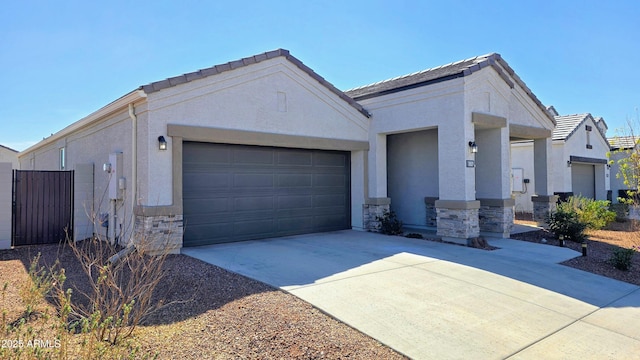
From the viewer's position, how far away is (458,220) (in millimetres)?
10109

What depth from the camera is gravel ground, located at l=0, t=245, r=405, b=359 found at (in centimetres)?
388

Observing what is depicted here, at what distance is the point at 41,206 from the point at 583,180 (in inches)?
965

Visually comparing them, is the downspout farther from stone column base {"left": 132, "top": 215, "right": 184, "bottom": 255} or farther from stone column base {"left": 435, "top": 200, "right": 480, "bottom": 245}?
stone column base {"left": 435, "top": 200, "right": 480, "bottom": 245}

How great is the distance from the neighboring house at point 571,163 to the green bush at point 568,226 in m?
6.14

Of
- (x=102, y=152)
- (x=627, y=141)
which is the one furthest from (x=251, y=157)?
(x=627, y=141)

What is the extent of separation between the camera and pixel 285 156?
1085cm

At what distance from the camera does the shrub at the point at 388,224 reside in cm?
1159

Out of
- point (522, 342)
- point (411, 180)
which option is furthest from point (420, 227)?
point (522, 342)

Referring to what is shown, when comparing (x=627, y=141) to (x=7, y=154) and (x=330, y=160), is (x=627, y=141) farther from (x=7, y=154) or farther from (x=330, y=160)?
(x=7, y=154)

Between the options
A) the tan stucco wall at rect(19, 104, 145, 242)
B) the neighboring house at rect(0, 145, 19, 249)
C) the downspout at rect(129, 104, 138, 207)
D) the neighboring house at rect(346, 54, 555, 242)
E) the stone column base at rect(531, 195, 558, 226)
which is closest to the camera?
the downspout at rect(129, 104, 138, 207)

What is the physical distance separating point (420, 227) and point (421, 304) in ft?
25.9

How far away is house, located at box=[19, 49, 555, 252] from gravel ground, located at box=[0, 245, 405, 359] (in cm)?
288

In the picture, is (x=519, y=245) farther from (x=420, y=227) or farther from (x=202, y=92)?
(x=202, y=92)

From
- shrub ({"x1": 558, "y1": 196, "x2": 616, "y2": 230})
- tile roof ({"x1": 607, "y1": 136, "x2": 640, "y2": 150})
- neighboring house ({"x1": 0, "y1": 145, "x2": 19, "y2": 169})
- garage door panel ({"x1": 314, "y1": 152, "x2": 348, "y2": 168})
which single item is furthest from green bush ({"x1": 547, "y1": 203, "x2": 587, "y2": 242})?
neighboring house ({"x1": 0, "y1": 145, "x2": 19, "y2": 169})
